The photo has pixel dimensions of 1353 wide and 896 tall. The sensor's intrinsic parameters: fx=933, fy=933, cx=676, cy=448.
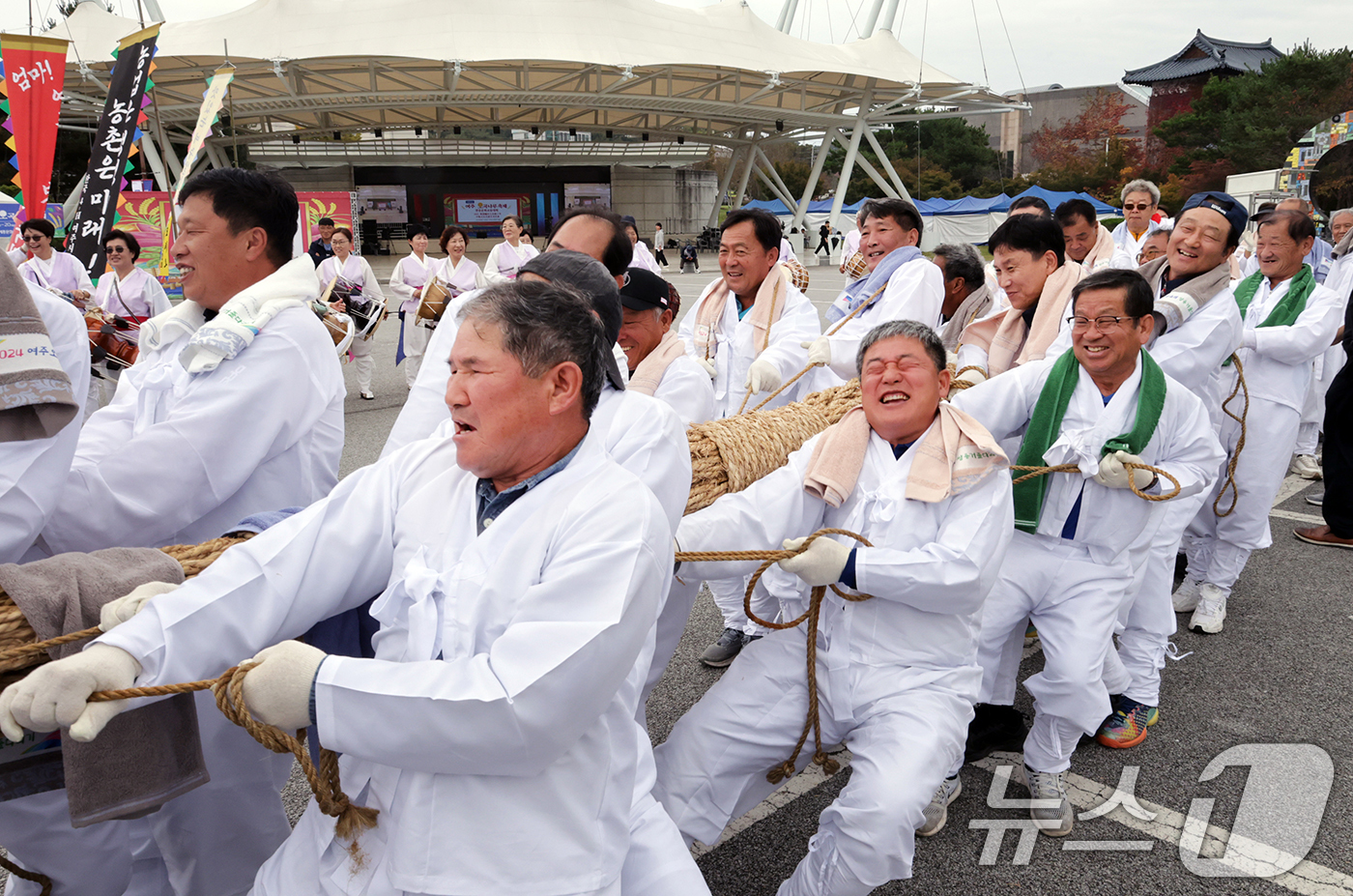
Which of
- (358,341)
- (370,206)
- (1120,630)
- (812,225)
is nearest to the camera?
(1120,630)

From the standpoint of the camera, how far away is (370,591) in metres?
1.96

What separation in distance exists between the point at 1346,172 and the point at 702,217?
38299 millimetres

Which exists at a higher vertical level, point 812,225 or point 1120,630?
point 812,225

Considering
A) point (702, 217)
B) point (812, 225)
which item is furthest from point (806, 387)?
point (702, 217)

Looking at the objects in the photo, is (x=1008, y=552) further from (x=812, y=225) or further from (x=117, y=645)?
(x=812, y=225)

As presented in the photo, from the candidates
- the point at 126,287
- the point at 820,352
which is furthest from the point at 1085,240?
the point at 126,287

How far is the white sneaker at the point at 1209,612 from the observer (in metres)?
4.52

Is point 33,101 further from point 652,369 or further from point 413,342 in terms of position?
point 652,369

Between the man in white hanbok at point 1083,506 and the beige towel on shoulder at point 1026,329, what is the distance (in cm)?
85

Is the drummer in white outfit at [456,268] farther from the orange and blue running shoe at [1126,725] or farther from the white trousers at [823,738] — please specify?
the white trousers at [823,738]

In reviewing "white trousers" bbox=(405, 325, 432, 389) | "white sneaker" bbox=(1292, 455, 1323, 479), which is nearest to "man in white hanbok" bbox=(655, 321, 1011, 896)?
"white sneaker" bbox=(1292, 455, 1323, 479)

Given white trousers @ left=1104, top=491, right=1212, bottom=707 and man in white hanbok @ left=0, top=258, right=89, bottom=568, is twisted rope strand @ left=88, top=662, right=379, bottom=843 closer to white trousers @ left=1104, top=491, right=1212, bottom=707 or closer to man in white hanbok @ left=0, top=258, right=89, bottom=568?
man in white hanbok @ left=0, top=258, right=89, bottom=568

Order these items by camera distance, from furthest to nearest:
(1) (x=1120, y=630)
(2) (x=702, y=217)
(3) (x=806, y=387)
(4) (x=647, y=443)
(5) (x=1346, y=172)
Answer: (2) (x=702, y=217) → (5) (x=1346, y=172) → (3) (x=806, y=387) → (1) (x=1120, y=630) → (4) (x=647, y=443)

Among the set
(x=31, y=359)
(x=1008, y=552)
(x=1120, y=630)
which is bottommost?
(x=1120, y=630)
